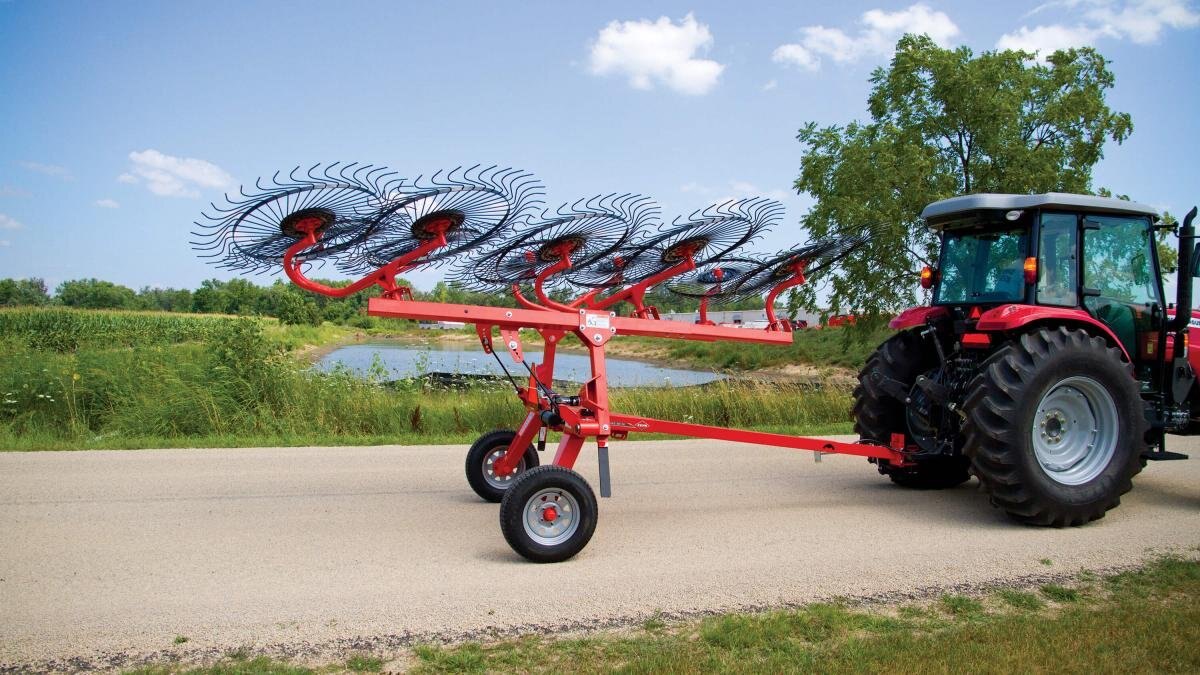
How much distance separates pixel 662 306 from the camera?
859cm

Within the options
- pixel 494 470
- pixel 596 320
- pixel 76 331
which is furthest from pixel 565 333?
pixel 76 331

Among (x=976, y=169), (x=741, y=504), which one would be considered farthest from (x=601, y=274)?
(x=976, y=169)

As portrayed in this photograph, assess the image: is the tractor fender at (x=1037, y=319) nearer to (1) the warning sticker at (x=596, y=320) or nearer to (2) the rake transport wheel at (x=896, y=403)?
(2) the rake transport wheel at (x=896, y=403)

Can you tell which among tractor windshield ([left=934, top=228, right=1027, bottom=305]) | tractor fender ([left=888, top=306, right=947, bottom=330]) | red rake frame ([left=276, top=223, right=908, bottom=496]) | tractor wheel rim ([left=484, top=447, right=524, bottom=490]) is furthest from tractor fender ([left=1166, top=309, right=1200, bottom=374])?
tractor wheel rim ([left=484, top=447, right=524, bottom=490])

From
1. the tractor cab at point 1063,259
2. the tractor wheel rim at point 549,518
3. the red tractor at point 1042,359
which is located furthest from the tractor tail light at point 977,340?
the tractor wheel rim at point 549,518

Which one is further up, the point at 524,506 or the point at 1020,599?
the point at 524,506

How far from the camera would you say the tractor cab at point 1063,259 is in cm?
699

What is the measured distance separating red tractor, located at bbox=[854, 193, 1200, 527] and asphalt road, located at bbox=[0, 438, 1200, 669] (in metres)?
0.47

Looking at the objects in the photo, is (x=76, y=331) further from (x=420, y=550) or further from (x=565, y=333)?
(x=420, y=550)

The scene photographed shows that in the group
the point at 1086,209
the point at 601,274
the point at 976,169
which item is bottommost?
the point at 601,274

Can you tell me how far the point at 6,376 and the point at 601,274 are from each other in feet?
31.2

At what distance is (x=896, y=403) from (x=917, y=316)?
79 cm

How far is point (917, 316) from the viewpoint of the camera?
7.77m

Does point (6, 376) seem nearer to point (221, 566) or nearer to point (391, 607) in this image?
point (221, 566)
